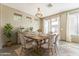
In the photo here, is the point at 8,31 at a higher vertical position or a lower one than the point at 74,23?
lower

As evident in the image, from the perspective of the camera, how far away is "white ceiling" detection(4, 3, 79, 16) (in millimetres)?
2309

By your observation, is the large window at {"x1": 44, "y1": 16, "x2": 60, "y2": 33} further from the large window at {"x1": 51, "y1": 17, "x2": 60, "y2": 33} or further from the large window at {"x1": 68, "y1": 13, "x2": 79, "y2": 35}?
the large window at {"x1": 68, "y1": 13, "x2": 79, "y2": 35}

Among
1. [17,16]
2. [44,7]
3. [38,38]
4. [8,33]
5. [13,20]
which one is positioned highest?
[44,7]

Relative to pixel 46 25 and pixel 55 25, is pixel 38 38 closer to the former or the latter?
pixel 46 25

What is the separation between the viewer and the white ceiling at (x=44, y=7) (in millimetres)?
2309

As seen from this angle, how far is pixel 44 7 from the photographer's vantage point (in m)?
2.38

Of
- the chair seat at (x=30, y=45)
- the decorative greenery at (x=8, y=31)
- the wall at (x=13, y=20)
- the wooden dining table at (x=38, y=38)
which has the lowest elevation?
the chair seat at (x=30, y=45)

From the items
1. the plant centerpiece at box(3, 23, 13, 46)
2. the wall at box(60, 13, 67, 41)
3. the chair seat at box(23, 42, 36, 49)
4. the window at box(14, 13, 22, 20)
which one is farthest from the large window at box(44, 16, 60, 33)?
the plant centerpiece at box(3, 23, 13, 46)

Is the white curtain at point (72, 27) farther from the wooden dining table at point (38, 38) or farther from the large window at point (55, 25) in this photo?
the wooden dining table at point (38, 38)

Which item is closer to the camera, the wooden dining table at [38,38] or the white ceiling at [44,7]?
the white ceiling at [44,7]

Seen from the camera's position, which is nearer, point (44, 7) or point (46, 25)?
point (44, 7)

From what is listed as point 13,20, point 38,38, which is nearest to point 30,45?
point 38,38

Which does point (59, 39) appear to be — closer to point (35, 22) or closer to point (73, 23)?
point (73, 23)

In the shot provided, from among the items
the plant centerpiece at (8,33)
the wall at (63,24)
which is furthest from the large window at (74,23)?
the plant centerpiece at (8,33)
